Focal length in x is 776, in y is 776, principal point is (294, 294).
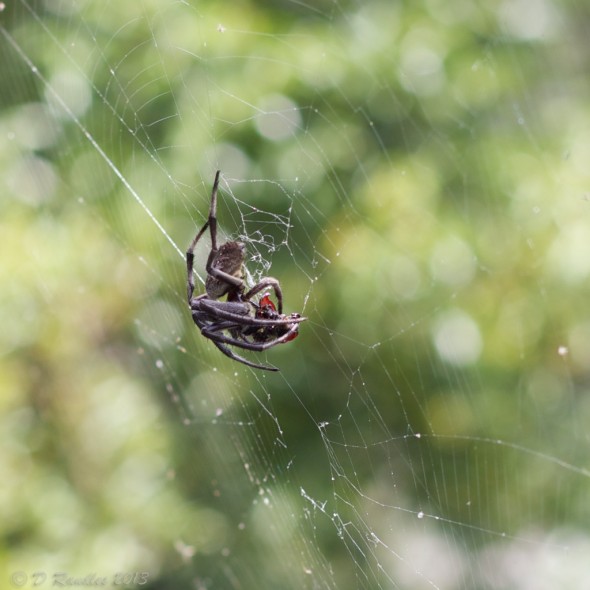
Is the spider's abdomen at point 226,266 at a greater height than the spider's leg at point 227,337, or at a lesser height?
greater

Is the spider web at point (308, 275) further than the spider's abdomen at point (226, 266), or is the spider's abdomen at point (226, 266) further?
the spider web at point (308, 275)

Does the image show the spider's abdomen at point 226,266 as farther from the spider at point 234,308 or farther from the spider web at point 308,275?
the spider web at point 308,275

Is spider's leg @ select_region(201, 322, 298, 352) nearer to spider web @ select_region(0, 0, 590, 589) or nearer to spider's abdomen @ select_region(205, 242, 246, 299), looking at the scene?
spider's abdomen @ select_region(205, 242, 246, 299)

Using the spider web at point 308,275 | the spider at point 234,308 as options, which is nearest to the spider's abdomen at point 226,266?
the spider at point 234,308

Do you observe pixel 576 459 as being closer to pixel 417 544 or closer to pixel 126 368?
pixel 417 544

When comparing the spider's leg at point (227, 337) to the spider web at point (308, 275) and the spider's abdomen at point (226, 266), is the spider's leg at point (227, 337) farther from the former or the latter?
the spider web at point (308, 275)

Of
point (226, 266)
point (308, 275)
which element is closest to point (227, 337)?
point (226, 266)
